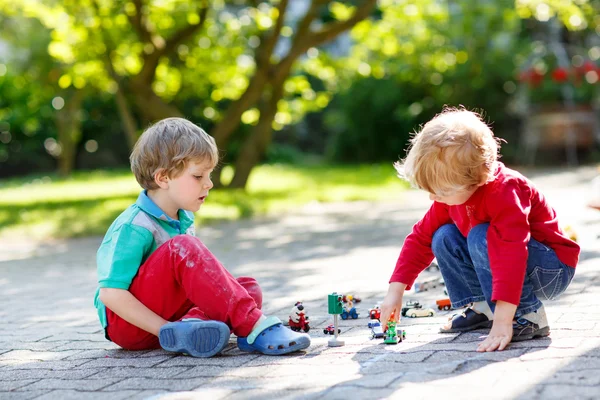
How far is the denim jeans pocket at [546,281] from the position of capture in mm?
3104

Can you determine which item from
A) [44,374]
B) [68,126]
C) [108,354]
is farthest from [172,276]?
[68,126]

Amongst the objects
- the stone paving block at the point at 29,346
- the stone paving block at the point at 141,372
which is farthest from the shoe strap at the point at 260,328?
the stone paving block at the point at 29,346

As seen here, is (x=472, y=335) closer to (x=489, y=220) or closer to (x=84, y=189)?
(x=489, y=220)

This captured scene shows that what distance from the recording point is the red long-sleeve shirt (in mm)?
2898

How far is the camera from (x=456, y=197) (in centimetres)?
302

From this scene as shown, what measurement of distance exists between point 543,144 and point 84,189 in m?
8.50

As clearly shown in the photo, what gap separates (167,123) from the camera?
3.39 metres

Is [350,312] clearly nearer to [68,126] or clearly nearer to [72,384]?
[72,384]

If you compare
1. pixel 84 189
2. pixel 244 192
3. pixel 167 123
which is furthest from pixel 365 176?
pixel 167 123

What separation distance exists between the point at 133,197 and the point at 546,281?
9700 millimetres

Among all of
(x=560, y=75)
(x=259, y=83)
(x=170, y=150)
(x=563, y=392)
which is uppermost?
(x=259, y=83)

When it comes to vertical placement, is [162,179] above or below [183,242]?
above

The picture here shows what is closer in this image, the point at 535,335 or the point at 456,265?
the point at 535,335

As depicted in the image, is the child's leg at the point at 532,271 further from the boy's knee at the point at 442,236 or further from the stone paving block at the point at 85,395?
the stone paving block at the point at 85,395
